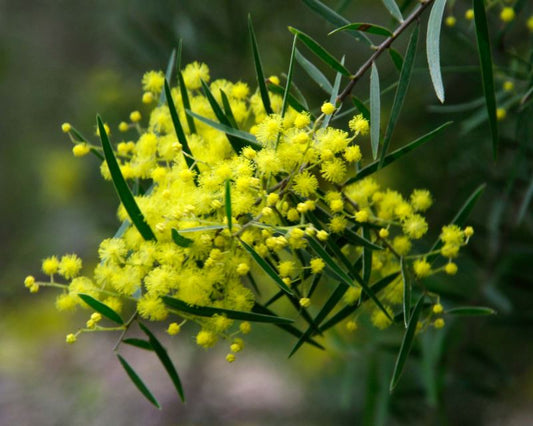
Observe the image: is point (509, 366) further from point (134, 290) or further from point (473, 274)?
point (134, 290)

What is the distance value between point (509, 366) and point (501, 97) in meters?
0.97

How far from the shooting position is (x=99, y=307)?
30.0 inches

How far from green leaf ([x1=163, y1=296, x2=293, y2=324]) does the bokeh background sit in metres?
0.58

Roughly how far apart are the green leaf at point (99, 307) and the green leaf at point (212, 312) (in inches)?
2.9

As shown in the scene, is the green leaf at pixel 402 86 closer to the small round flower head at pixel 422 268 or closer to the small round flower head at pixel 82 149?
the small round flower head at pixel 422 268

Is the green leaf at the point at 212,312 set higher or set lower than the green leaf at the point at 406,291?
higher

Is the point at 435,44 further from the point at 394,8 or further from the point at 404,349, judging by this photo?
the point at 404,349

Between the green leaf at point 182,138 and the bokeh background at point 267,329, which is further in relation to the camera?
the bokeh background at point 267,329

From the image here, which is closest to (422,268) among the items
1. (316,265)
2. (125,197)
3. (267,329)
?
(316,265)

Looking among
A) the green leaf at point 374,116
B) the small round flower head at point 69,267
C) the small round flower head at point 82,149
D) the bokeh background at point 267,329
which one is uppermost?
the small round flower head at point 82,149

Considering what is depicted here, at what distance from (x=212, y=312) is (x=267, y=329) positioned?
126 centimetres

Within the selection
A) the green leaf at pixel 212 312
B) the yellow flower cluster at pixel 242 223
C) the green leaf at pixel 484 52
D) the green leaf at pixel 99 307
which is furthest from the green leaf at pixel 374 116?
the green leaf at pixel 99 307

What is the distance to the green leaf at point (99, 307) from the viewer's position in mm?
748

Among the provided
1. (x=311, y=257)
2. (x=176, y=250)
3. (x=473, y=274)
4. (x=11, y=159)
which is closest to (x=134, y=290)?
(x=176, y=250)
